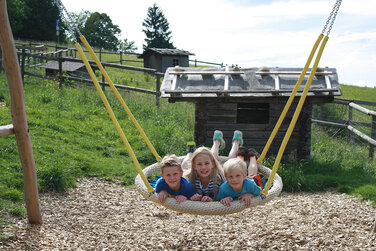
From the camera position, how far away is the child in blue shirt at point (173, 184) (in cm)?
354

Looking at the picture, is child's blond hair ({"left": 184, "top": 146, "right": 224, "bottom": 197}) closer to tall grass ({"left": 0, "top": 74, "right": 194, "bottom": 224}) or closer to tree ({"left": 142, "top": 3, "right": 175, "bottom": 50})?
tall grass ({"left": 0, "top": 74, "right": 194, "bottom": 224})

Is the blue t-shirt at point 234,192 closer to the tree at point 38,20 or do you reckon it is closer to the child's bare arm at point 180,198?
the child's bare arm at point 180,198

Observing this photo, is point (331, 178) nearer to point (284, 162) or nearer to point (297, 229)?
point (284, 162)

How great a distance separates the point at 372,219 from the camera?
4.84 m

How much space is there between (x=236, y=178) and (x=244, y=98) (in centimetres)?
379

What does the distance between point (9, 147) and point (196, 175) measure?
3390mm

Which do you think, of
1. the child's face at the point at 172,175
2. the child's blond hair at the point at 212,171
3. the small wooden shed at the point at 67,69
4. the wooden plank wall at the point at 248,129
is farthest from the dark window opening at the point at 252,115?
the small wooden shed at the point at 67,69

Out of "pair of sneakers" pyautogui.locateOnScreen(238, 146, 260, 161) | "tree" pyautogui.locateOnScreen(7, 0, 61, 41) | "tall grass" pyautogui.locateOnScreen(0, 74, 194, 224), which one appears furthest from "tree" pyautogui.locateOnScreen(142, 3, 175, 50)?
"pair of sneakers" pyautogui.locateOnScreen(238, 146, 260, 161)

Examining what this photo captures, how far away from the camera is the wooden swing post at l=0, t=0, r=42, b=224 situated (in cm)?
399

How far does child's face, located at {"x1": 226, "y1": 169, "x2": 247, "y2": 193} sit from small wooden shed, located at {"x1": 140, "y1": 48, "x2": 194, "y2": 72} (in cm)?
2319

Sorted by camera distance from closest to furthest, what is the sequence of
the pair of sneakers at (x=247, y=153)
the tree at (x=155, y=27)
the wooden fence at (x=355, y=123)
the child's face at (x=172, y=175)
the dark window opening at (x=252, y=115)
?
the child's face at (x=172, y=175) → the pair of sneakers at (x=247, y=153) → the wooden fence at (x=355, y=123) → the dark window opening at (x=252, y=115) → the tree at (x=155, y=27)

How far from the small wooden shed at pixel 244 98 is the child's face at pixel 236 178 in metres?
3.53

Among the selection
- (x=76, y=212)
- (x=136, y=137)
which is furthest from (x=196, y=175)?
(x=136, y=137)

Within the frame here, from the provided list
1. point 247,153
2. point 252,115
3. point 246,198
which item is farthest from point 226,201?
point 252,115
